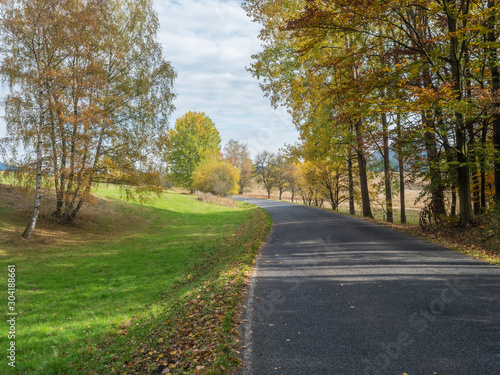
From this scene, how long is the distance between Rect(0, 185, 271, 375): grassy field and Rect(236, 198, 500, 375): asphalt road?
595 millimetres

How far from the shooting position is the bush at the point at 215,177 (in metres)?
37.2

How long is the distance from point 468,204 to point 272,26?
484 inches

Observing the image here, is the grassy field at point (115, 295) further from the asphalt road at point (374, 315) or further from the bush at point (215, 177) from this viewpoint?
the bush at point (215, 177)

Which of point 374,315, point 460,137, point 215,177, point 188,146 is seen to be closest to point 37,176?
point 374,315

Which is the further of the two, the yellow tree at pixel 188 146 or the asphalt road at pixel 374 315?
the yellow tree at pixel 188 146

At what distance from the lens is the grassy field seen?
4.38 metres

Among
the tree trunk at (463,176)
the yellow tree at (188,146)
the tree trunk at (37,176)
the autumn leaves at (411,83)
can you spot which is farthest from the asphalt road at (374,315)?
the yellow tree at (188,146)

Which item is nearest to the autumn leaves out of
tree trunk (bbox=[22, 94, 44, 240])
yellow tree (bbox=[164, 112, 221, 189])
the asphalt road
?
the asphalt road

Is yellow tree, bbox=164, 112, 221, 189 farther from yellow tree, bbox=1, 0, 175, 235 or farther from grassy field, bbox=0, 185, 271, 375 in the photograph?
grassy field, bbox=0, 185, 271, 375

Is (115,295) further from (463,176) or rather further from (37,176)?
(463,176)

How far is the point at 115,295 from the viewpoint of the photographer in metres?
7.85

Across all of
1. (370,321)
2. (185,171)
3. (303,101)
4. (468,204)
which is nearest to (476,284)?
(370,321)

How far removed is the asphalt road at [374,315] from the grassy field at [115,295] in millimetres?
595

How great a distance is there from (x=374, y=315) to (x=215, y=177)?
33421 millimetres
